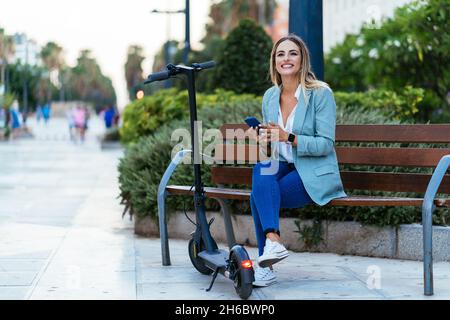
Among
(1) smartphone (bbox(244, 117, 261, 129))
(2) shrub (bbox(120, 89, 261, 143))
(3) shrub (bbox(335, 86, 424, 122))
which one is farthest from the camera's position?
(2) shrub (bbox(120, 89, 261, 143))

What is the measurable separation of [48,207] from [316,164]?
17.9 ft

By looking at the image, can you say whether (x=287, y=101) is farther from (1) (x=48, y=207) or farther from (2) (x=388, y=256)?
(1) (x=48, y=207)

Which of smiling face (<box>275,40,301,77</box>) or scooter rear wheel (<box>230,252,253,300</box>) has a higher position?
smiling face (<box>275,40,301,77</box>)

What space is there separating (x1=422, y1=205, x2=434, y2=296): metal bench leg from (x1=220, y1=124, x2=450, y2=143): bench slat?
87 centimetres

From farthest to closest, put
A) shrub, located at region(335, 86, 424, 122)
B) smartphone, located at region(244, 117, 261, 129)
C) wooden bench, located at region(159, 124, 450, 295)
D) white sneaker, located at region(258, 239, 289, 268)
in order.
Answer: shrub, located at region(335, 86, 424, 122)
wooden bench, located at region(159, 124, 450, 295)
smartphone, located at region(244, 117, 261, 129)
white sneaker, located at region(258, 239, 289, 268)

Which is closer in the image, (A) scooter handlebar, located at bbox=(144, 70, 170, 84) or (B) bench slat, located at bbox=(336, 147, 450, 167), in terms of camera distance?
(A) scooter handlebar, located at bbox=(144, 70, 170, 84)

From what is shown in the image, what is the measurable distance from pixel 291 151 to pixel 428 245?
3.40ft

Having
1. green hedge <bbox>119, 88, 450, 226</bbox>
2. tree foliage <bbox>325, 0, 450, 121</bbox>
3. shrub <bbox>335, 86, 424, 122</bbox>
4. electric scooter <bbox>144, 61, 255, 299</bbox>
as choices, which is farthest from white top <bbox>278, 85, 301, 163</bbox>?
tree foliage <bbox>325, 0, 450, 121</bbox>

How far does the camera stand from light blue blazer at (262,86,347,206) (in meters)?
5.41

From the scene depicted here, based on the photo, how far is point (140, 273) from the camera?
5977 mm

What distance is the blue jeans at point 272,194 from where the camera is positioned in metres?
5.33

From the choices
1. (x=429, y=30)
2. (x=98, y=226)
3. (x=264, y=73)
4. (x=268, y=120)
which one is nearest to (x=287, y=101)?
(x=268, y=120)

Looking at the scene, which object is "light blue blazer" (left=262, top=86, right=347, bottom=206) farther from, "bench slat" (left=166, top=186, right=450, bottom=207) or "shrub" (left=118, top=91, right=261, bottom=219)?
"shrub" (left=118, top=91, right=261, bottom=219)

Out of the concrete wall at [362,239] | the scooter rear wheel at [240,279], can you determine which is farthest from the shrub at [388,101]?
the scooter rear wheel at [240,279]
